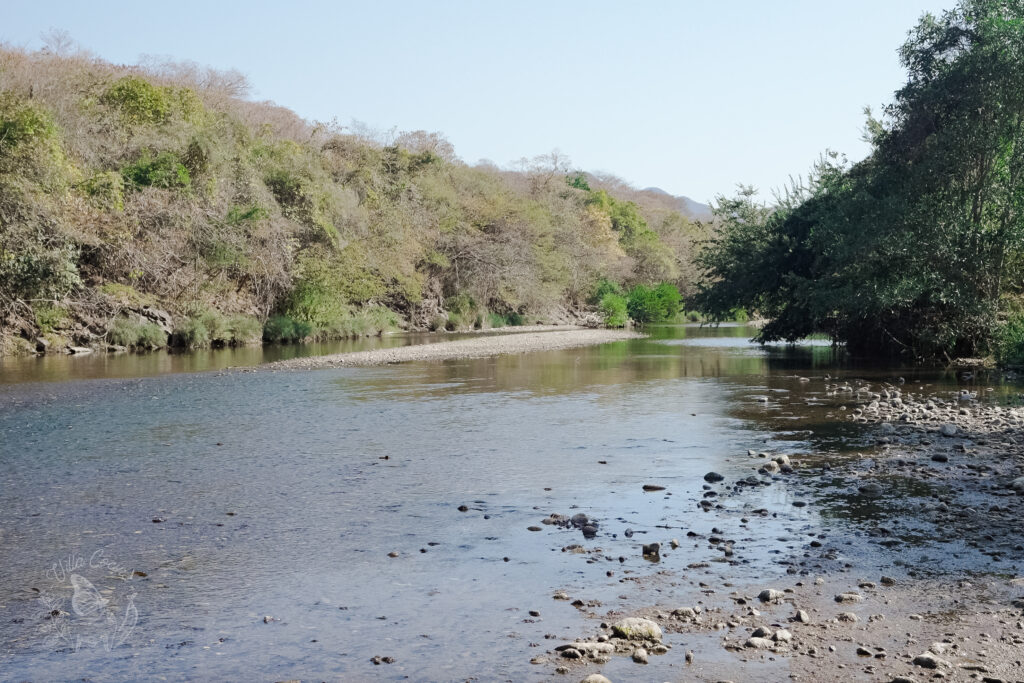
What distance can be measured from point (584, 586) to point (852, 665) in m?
2.04

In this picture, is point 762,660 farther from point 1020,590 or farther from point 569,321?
point 569,321

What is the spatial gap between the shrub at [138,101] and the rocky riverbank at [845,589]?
37.7 metres

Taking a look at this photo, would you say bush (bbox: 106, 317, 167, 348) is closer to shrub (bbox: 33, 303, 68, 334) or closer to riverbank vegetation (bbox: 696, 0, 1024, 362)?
shrub (bbox: 33, 303, 68, 334)

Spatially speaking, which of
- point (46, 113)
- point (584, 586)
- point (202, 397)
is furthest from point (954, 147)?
point (46, 113)

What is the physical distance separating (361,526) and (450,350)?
28.4 meters

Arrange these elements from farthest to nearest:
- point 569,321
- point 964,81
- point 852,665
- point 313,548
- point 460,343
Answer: point 569,321 < point 460,343 < point 964,81 < point 313,548 < point 852,665

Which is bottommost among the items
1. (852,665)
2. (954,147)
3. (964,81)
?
(852,665)

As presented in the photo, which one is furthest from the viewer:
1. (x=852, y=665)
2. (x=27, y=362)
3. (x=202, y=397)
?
(x=27, y=362)

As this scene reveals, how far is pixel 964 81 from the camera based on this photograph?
23.4 metres

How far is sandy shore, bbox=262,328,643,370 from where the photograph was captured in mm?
29073

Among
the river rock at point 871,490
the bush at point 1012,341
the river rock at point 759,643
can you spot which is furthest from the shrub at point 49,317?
the river rock at point 759,643

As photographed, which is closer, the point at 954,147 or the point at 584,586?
the point at 584,586

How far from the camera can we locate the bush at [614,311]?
225ft

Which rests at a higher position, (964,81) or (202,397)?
(964,81)
